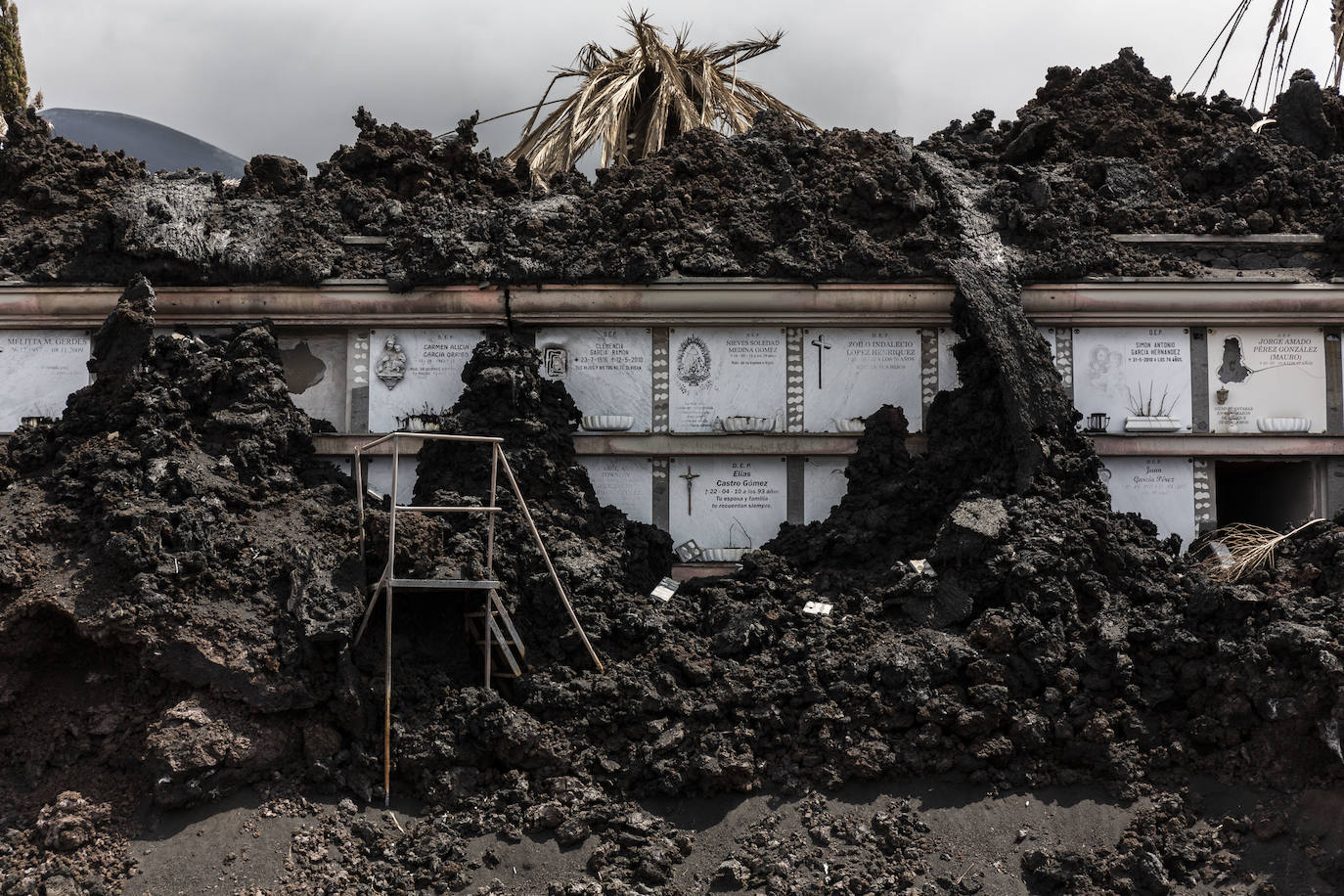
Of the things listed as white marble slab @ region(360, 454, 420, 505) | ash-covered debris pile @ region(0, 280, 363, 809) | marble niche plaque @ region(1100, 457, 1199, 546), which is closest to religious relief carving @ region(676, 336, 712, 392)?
white marble slab @ region(360, 454, 420, 505)

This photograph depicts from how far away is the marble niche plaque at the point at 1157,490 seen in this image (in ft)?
47.0

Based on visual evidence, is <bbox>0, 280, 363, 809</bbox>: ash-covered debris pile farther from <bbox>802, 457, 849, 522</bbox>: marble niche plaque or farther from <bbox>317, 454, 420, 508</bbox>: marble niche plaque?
<bbox>802, 457, 849, 522</bbox>: marble niche plaque

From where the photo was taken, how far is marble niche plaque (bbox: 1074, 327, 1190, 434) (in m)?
14.5

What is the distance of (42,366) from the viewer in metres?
14.6

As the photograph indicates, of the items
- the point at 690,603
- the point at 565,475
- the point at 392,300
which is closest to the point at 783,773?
the point at 690,603

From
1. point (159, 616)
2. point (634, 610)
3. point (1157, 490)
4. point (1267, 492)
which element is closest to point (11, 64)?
point (159, 616)

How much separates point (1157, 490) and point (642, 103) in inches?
398

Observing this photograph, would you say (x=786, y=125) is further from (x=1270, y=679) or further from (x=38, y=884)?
(x=38, y=884)

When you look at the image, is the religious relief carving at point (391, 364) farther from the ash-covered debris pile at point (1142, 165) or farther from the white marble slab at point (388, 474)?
the ash-covered debris pile at point (1142, 165)

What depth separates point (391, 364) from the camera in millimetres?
14453

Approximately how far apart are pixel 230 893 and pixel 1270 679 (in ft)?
27.8

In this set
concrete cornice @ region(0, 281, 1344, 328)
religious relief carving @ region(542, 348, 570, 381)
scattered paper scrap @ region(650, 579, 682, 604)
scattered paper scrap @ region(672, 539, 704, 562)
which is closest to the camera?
scattered paper scrap @ region(650, 579, 682, 604)

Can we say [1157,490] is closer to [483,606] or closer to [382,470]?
[483,606]

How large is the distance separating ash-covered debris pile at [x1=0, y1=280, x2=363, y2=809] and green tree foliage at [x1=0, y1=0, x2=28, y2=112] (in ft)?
35.8
